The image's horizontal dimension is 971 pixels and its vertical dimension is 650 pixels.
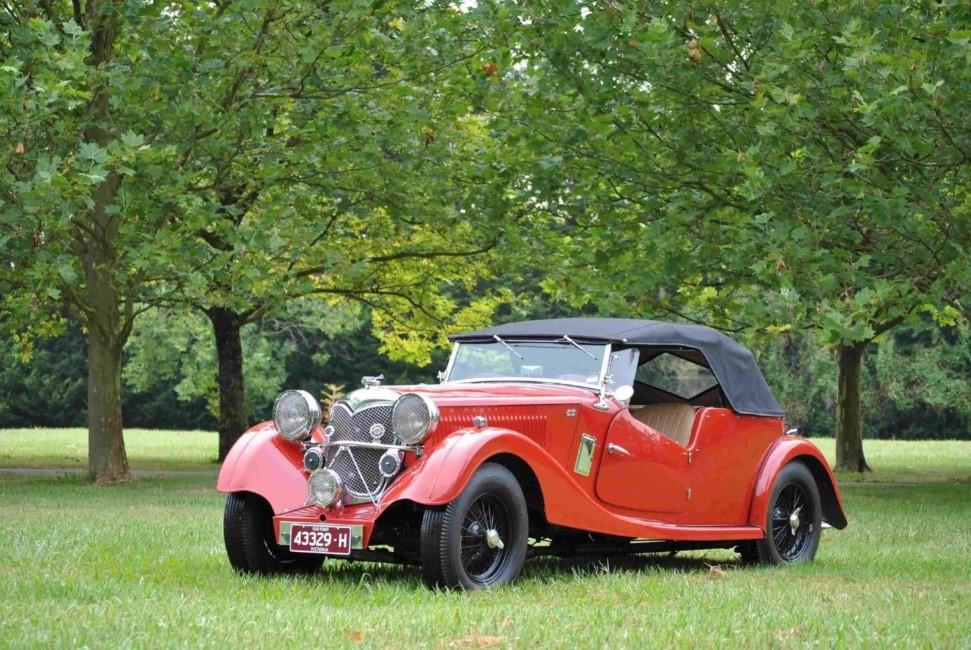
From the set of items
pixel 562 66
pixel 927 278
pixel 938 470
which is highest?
pixel 562 66

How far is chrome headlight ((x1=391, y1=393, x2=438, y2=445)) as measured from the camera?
26.5 ft

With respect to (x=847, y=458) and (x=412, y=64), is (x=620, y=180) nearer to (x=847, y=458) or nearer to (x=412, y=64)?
(x=412, y=64)

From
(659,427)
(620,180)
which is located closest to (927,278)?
(620,180)

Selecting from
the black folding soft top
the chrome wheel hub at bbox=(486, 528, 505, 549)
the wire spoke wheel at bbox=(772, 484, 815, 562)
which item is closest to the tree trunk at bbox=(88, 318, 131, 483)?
the black folding soft top

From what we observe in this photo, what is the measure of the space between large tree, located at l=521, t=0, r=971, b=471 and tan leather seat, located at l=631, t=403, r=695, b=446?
3.04 metres

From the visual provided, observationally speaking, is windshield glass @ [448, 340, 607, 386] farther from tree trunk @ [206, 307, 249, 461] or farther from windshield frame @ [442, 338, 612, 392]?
tree trunk @ [206, 307, 249, 461]

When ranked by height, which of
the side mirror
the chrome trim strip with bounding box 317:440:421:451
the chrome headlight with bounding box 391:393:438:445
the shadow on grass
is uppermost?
the side mirror

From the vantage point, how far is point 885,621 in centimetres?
682

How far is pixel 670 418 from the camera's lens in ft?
34.0

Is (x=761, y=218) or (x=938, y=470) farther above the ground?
(x=761, y=218)

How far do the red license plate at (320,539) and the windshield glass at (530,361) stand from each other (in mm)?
2205

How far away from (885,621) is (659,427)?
3.70 meters

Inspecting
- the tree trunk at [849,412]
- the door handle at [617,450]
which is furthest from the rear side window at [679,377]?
the tree trunk at [849,412]

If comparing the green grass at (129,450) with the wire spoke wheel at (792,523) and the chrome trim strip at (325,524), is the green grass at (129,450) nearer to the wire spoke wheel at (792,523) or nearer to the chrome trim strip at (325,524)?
the wire spoke wheel at (792,523)
